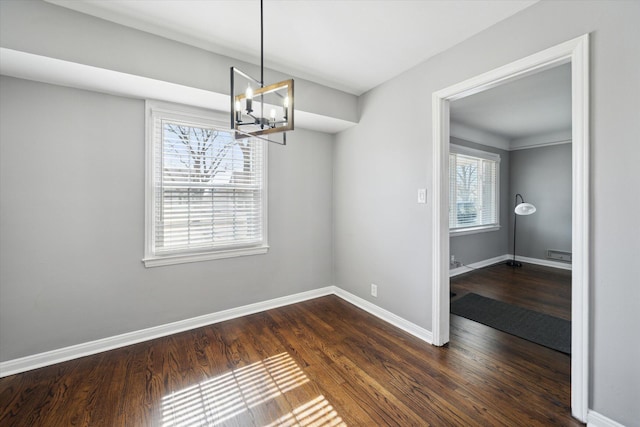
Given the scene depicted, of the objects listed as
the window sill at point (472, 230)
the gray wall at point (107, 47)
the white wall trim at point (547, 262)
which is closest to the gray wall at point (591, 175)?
the gray wall at point (107, 47)

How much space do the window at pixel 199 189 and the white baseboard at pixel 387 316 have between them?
1.29m

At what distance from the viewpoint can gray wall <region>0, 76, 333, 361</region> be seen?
6.60ft

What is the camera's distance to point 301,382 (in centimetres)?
192

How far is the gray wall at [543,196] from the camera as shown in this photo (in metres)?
5.12

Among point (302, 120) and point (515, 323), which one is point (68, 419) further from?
point (515, 323)

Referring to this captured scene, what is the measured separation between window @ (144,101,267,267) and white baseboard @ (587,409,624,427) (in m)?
2.87

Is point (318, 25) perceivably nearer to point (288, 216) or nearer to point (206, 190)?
point (206, 190)

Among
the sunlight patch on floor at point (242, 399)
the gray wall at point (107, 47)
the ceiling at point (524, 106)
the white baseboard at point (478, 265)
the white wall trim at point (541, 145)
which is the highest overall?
the ceiling at point (524, 106)

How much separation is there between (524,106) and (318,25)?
338cm

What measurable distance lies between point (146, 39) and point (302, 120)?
1585 millimetres

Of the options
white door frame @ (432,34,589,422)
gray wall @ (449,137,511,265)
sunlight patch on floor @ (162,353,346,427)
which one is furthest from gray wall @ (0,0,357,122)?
gray wall @ (449,137,511,265)

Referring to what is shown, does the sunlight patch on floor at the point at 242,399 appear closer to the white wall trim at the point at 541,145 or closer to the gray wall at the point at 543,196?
the gray wall at the point at 543,196

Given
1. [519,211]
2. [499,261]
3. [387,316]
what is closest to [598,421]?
[387,316]

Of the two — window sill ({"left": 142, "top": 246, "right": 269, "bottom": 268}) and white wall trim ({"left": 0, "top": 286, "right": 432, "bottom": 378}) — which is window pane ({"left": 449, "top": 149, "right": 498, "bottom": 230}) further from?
window sill ({"left": 142, "top": 246, "right": 269, "bottom": 268})
